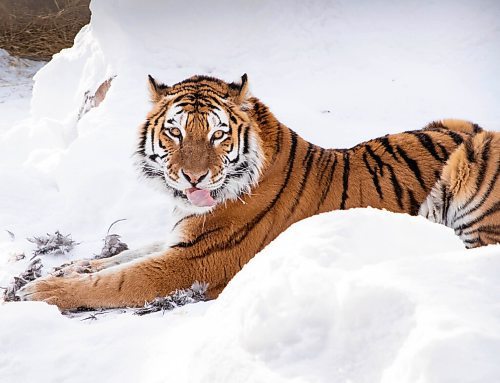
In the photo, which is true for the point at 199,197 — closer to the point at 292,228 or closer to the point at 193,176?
the point at 193,176

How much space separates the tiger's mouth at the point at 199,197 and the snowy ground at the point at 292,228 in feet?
1.55

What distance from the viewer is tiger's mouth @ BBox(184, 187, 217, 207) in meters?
2.12

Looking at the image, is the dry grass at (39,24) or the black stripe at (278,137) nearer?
the black stripe at (278,137)

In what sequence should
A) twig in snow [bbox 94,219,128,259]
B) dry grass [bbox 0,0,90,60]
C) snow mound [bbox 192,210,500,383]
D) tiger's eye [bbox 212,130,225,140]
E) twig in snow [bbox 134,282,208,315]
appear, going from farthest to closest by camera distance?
dry grass [bbox 0,0,90,60], twig in snow [bbox 94,219,128,259], tiger's eye [bbox 212,130,225,140], twig in snow [bbox 134,282,208,315], snow mound [bbox 192,210,500,383]

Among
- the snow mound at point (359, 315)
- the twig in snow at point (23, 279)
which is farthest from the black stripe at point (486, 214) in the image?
the twig in snow at point (23, 279)

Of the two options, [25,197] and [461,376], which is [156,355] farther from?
[25,197]

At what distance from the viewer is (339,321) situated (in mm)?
867

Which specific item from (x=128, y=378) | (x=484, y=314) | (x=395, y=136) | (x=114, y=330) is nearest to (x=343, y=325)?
(x=484, y=314)

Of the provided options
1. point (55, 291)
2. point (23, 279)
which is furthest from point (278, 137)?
point (23, 279)

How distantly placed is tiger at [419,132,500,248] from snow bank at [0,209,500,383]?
1.01 meters

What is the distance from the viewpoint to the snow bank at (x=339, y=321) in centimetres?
74

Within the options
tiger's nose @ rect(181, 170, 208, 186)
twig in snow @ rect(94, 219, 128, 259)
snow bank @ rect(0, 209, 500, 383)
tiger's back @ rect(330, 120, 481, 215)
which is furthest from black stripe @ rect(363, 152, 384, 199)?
twig in snow @ rect(94, 219, 128, 259)

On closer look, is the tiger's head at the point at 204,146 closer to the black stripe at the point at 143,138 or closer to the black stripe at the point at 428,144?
the black stripe at the point at 143,138

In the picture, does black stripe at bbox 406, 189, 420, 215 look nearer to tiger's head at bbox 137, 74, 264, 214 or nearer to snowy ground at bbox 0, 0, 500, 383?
tiger's head at bbox 137, 74, 264, 214
